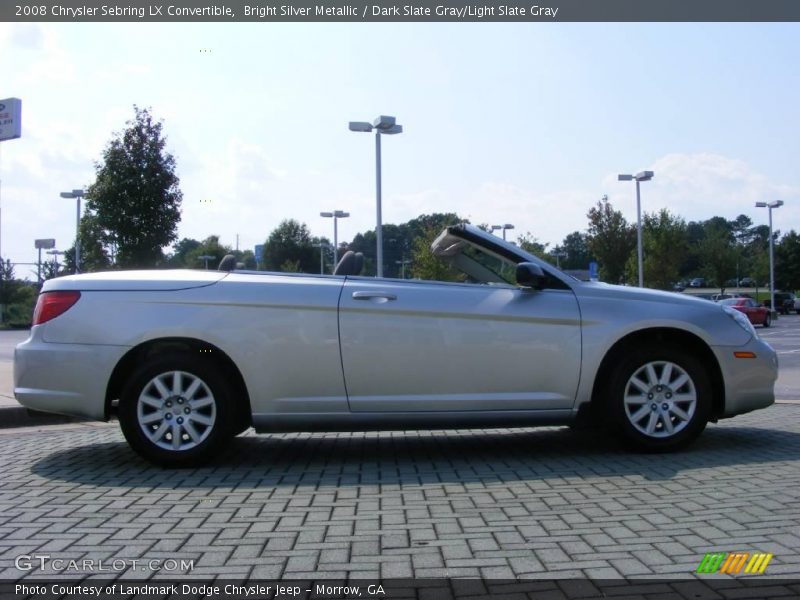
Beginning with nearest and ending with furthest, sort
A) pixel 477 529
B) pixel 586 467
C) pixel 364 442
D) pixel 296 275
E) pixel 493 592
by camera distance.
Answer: pixel 493 592 → pixel 477 529 → pixel 586 467 → pixel 296 275 → pixel 364 442

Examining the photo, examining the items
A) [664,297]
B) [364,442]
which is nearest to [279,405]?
[364,442]

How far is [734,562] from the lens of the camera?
3.33 m

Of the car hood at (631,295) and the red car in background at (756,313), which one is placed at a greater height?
the car hood at (631,295)

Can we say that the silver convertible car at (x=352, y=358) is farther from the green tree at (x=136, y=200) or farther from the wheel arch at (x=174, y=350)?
the green tree at (x=136, y=200)

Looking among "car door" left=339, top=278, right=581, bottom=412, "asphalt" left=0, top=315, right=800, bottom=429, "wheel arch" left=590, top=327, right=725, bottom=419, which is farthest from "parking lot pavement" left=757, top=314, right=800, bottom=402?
"car door" left=339, top=278, right=581, bottom=412

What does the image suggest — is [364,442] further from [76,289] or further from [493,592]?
[493,592]

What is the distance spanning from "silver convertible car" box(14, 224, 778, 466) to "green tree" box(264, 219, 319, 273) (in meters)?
30.6

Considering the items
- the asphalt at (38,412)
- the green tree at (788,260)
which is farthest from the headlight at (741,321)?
the green tree at (788,260)

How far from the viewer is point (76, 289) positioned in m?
5.42

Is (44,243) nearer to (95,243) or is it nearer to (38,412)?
(95,243)

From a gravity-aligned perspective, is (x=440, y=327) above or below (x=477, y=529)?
above

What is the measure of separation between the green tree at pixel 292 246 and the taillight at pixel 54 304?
30.4m

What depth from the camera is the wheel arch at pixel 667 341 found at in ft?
18.2

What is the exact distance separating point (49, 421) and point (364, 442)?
3634 millimetres
